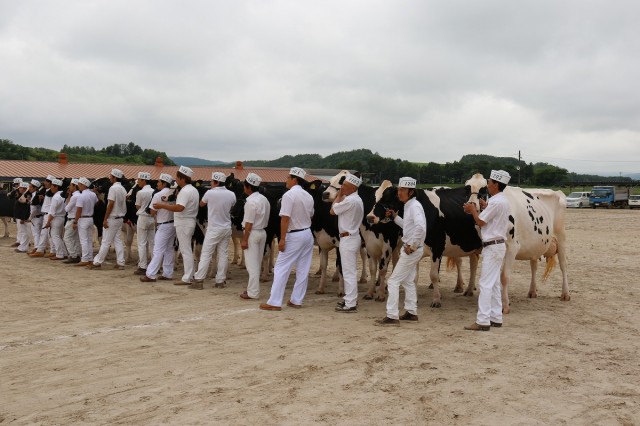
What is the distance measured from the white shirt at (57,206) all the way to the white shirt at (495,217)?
1092 centimetres

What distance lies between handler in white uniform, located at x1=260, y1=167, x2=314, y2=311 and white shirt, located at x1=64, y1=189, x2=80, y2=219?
6702 millimetres

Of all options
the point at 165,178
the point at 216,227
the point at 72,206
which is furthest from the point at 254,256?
the point at 72,206

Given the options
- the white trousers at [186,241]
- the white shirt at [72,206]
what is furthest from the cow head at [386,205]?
the white shirt at [72,206]

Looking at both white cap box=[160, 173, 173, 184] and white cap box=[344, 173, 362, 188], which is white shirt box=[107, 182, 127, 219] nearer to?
white cap box=[160, 173, 173, 184]

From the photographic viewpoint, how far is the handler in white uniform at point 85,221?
43.1 ft

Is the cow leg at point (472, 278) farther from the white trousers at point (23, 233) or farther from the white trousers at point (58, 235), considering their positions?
the white trousers at point (23, 233)

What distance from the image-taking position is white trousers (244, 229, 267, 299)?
9.44 meters

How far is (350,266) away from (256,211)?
75.0 inches

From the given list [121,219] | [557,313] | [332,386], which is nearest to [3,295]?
[121,219]

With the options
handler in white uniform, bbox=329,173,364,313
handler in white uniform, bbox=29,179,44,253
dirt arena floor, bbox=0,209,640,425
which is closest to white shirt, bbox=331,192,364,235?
handler in white uniform, bbox=329,173,364,313

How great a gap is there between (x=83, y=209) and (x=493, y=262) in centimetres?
980

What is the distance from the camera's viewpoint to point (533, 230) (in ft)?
31.2

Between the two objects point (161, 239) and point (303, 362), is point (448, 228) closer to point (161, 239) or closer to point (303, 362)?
point (303, 362)

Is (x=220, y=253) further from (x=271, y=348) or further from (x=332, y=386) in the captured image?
(x=332, y=386)
